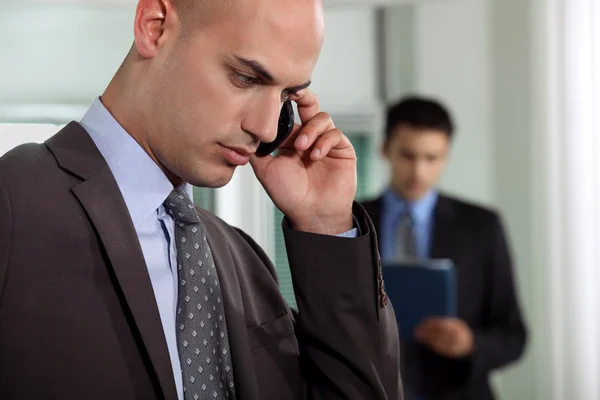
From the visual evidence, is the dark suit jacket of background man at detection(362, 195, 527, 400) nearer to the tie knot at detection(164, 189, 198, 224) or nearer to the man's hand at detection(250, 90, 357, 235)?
the man's hand at detection(250, 90, 357, 235)

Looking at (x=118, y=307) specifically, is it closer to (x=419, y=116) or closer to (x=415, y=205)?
(x=415, y=205)

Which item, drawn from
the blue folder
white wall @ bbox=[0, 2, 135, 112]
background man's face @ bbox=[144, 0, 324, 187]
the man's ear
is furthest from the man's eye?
white wall @ bbox=[0, 2, 135, 112]

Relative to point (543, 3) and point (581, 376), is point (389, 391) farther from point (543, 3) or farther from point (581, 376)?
point (543, 3)

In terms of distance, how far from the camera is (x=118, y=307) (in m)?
1.10

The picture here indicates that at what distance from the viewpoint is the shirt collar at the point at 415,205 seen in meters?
3.00

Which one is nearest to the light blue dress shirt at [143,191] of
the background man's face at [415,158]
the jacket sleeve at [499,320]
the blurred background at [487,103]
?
the jacket sleeve at [499,320]

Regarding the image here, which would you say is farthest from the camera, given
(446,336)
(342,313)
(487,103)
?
(487,103)

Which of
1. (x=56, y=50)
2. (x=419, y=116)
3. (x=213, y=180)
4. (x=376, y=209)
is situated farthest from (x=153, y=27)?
(x=56, y=50)

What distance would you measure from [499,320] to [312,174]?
165 centimetres

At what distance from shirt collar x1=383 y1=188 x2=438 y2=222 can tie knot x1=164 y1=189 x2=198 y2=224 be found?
1800 millimetres

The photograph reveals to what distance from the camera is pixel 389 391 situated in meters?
1.33

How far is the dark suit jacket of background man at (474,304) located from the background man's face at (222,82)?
1708mm

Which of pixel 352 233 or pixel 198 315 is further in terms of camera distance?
pixel 352 233

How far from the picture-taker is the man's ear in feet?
3.91
